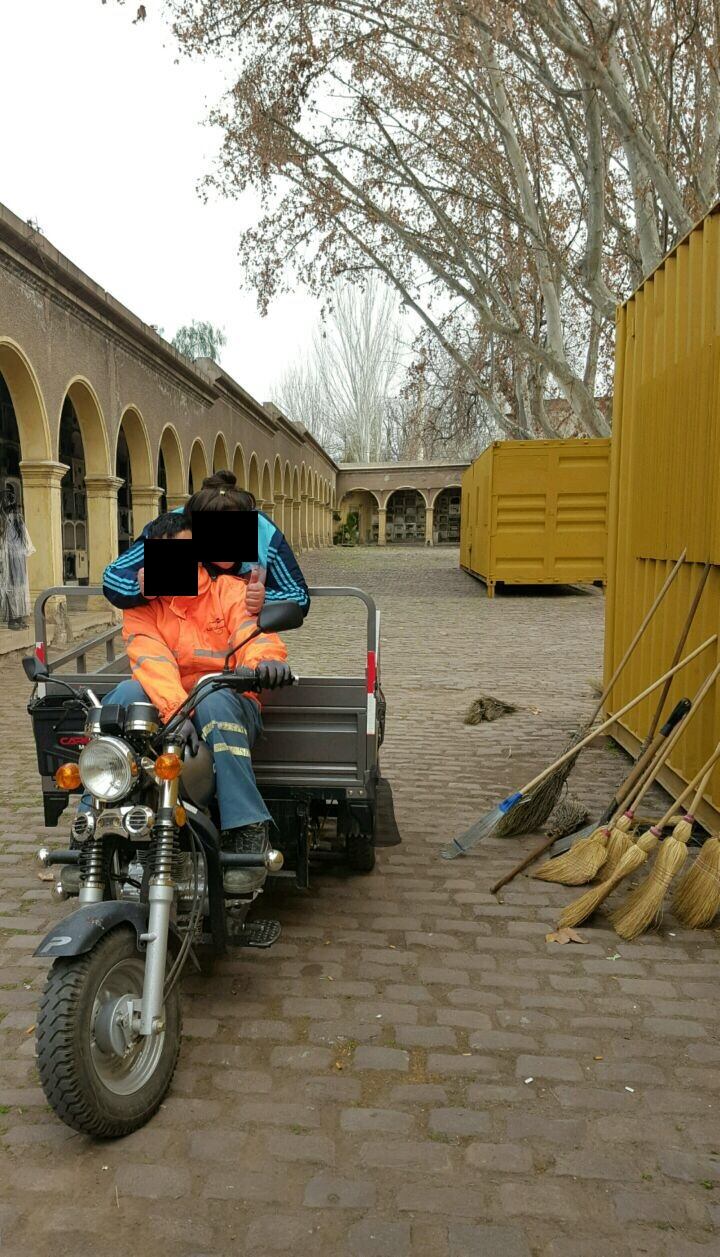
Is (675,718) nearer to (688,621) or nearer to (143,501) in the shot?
(688,621)

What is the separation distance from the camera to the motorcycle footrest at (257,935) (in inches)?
124

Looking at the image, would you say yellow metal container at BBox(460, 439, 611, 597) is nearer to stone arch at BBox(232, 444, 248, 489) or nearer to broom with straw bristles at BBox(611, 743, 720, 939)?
stone arch at BBox(232, 444, 248, 489)

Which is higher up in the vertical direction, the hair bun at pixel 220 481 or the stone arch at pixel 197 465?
the stone arch at pixel 197 465

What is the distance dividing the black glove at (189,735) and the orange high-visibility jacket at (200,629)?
410 mm

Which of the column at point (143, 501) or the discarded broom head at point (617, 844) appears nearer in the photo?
the discarded broom head at point (617, 844)

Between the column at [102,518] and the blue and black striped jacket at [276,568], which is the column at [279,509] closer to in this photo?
the column at [102,518]

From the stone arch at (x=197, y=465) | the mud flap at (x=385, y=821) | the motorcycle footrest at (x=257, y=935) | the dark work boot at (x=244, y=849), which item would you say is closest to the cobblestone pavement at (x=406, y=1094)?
the mud flap at (x=385, y=821)

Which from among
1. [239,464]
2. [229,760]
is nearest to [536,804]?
[229,760]

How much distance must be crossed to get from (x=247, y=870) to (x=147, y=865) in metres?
0.53

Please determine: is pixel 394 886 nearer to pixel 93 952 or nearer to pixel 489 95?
pixel 93 952

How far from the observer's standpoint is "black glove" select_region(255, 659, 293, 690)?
303 cm

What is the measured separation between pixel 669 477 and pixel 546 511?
13.5 meters

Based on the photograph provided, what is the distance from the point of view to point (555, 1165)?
2418 millimetres

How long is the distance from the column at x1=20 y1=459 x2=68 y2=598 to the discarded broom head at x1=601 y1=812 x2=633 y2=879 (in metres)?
11.1
